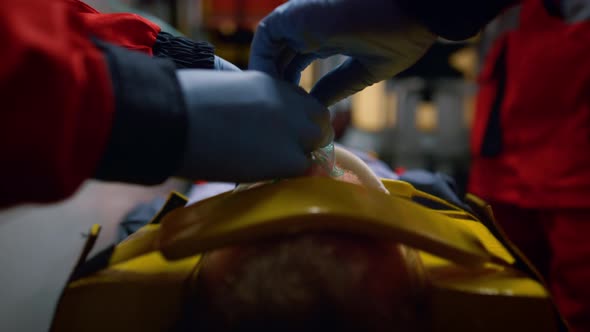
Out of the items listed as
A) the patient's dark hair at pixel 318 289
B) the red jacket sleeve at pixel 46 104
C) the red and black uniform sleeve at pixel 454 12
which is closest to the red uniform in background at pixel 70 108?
the red jacket sleeve at pixel 46 104

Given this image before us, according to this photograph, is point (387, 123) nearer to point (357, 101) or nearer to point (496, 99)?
point (357, 101)

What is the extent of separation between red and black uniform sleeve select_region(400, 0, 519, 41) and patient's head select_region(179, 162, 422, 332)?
7.7 inches

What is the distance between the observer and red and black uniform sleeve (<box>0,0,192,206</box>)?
217 millimetres

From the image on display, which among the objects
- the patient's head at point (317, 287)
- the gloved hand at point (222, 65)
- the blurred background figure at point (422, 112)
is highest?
the gloved hand at point (222, 65)

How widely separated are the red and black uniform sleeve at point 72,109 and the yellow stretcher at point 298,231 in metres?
0.06

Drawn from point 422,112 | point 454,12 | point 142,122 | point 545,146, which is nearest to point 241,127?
point 142,122

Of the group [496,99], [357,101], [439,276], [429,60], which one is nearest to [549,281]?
[496,99]

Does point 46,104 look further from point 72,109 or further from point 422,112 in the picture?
point 422,112

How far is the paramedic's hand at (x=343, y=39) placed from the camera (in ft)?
1.15

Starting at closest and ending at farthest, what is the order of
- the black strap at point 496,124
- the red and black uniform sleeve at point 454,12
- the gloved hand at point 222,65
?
the red and black uniform sleeve at point 454,12 → the gloved hand at point 222,65 → the black strap at point 496,124

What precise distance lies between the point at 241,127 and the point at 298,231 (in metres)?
0.09

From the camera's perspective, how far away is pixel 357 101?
190cm

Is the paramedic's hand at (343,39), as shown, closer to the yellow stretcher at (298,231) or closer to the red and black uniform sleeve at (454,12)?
the red and black uniform sleeve at (454,12)

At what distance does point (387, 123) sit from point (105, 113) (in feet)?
5.84
